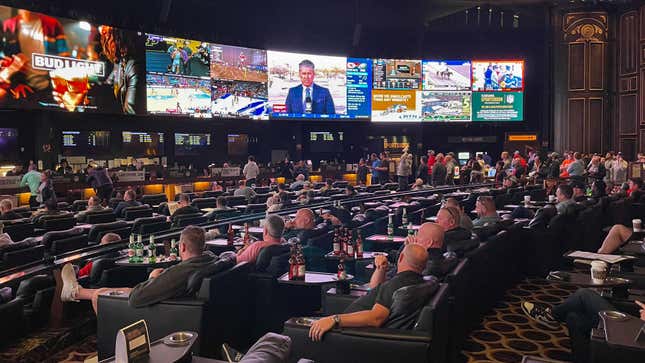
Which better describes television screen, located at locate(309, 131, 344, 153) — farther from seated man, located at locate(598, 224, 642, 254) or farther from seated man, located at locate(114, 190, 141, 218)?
seated man, located at locate(598, 224, 642, 254)

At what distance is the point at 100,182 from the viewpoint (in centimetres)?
1219

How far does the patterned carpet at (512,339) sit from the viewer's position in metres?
4.23

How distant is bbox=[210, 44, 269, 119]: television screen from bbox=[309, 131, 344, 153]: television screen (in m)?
3.02

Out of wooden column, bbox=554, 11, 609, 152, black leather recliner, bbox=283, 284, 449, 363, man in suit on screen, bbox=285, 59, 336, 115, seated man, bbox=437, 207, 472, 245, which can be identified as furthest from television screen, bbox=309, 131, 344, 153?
black leather recliner, bbox=283, 284, 449, 363

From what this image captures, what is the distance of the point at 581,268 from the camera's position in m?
6.52

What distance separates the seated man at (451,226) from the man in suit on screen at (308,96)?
13358 mm

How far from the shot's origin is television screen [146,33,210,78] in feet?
49.4

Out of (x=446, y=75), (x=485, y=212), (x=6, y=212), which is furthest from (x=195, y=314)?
(x=446, y=75)

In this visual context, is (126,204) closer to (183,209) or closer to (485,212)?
(183,209)

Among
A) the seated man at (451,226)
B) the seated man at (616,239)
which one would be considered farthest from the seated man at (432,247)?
the seated man at (616,239)

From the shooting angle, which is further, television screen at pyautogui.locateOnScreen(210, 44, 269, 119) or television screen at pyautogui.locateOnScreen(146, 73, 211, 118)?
television screen at pyautogui.locateOnScreen(210, 44, 269, 119)

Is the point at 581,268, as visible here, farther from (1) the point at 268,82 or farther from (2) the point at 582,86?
(2) the point at 582,86

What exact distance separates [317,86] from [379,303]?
15.9 metres

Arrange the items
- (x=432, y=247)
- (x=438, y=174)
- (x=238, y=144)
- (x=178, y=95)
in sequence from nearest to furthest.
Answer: (x=432, y=247)
(x=438, y=174)
(x=178, y=95)
(x=238, y=144)
